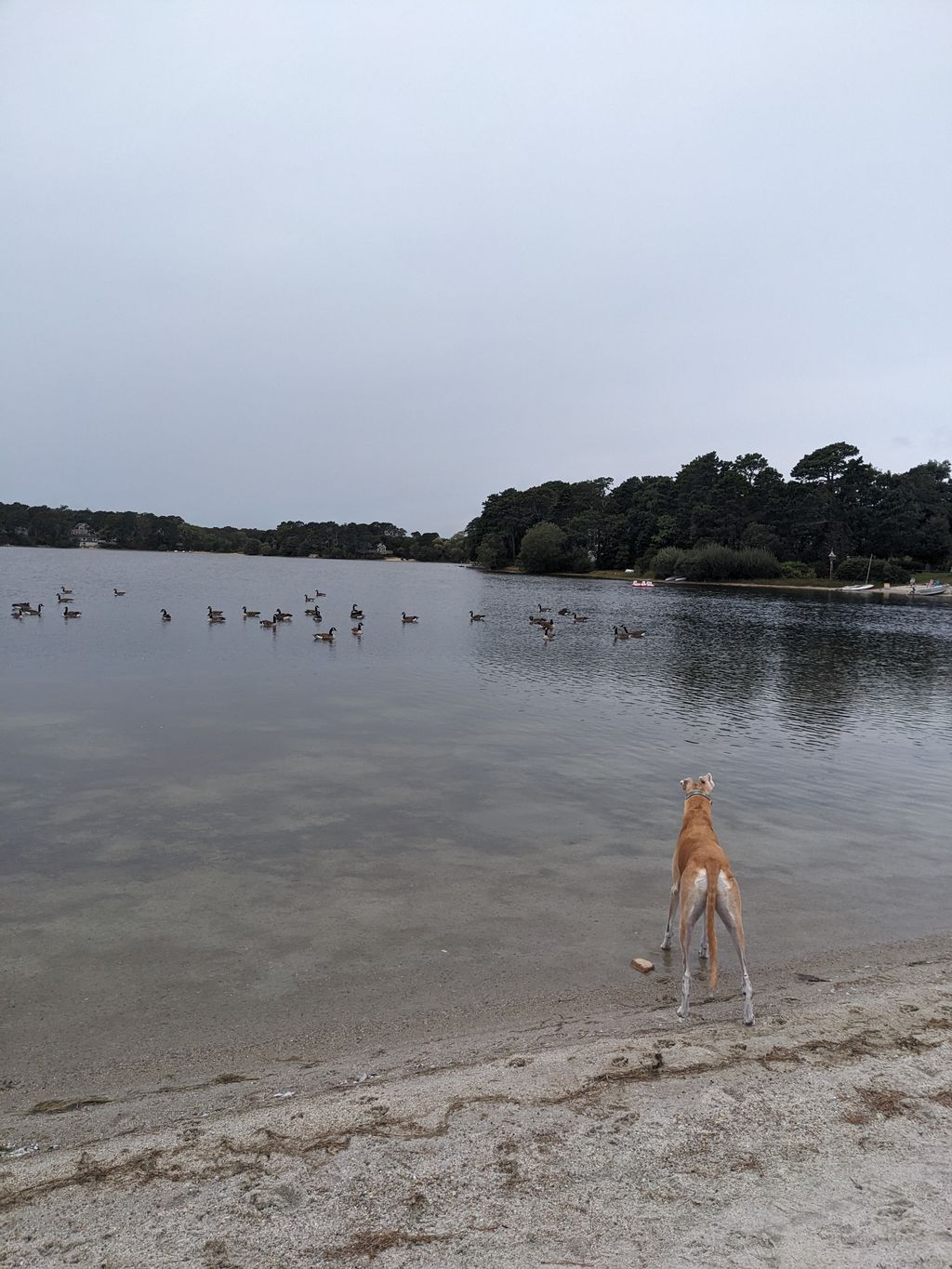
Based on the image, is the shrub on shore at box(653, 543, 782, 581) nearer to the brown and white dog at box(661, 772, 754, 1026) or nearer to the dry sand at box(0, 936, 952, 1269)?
the brown and white dog at box(661, 772, 754, 1026)

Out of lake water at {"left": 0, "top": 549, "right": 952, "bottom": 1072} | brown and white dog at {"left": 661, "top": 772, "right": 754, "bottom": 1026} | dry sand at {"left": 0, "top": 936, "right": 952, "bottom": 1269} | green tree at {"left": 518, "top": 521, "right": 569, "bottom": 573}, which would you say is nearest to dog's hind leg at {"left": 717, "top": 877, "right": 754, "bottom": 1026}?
brown and white dog at {"left": 661, "top": 772, "right": 754, "bottom": 1026}

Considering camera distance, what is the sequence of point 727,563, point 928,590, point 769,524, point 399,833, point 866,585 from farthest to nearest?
point 769,524, point 727,563, point 866,585, point 928,590, point 399,833

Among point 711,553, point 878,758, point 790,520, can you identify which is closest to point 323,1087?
point 878,758

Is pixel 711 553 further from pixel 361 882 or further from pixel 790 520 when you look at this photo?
pixel 361 882

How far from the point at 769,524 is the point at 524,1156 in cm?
13618

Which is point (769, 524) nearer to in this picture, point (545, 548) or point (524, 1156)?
point (545, 548)

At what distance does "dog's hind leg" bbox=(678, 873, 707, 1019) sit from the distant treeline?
4692 inches

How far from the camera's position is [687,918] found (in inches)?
253

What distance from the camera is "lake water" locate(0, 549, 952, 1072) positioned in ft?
23.6

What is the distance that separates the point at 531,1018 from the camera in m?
6.68

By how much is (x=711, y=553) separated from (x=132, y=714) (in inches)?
4360

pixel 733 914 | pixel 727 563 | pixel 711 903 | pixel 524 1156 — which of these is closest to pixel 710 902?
pixel 711 903

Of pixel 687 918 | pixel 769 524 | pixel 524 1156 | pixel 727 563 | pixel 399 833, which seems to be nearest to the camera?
pixel 524 1156

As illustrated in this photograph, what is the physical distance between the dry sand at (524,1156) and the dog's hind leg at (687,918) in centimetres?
30
